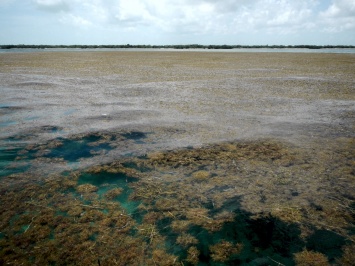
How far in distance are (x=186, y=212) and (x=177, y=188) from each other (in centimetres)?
83

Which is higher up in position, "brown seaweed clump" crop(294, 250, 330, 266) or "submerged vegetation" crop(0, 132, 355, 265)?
"brown seaweed clump" crop(294, 250, 330, 266)

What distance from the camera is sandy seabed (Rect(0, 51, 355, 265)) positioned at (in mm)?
3832

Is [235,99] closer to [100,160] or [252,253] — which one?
[100,160]

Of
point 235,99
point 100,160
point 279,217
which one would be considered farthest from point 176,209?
point 235,99

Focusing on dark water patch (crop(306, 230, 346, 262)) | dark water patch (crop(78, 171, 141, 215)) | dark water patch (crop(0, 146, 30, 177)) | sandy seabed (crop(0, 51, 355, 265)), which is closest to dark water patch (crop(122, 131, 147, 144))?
sandy seabed (crop(0, 51, 355, 265))

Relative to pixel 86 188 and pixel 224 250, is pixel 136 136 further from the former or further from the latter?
pixel 224 250

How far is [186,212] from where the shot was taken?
4.65m

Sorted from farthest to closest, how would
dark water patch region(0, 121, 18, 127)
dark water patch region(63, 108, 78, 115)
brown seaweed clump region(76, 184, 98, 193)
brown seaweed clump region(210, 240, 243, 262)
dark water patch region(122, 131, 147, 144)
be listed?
1. dark water patch region(63, 108, 78, 115)
2. dark water patch region(0, 121, 18, 127)
3. dark water patch region(122, 131, 147, 144)
4. brown seaweed clump region(76, 184, 98, 193)
5. brown seaweed clump region(210, 240, 243, 262)

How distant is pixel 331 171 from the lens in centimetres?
603

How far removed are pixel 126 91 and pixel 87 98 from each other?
2.92 metres

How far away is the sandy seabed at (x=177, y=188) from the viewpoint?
3.83m

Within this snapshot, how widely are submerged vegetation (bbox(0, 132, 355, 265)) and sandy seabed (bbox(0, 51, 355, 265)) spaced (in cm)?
2

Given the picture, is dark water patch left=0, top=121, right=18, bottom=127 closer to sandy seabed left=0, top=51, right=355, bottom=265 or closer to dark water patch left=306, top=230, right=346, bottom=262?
sandy seabed left=0, top=51, right=355, bottom=265

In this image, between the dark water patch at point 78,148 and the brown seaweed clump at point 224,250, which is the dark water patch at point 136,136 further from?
the brown seaweed clump at point 224,250
